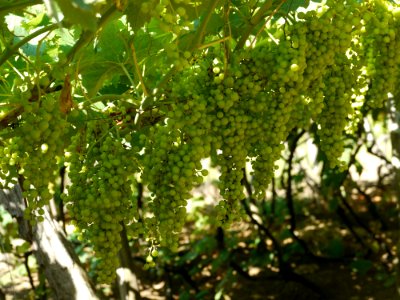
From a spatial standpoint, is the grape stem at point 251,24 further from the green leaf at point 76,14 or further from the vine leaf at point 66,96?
the green leaf at point 76,14

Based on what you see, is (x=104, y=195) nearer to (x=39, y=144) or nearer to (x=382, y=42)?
(x=39, y=144)

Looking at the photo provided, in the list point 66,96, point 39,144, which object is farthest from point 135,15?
point 39,144

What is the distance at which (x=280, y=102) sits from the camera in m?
1.17

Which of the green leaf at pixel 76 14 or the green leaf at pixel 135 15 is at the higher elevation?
the green leaf at pixel 135 15

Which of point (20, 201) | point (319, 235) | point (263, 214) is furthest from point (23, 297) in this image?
point (20, 201)

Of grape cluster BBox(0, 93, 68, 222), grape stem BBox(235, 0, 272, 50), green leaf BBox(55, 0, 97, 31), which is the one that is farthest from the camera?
grape stem BBox(235, 0, 272, 50)

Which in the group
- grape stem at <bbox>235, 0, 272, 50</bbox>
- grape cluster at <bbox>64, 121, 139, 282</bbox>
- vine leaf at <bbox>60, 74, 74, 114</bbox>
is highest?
grape stem at <bbox>235, 0, 272, 50</bbox>

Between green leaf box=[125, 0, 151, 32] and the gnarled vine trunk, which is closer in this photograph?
green leaf box=[125, 0, 151, 32]

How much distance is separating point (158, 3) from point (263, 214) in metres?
4.06

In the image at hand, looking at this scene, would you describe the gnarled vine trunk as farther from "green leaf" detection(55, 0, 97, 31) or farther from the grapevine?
"green leaf" detection(55, 0, 97, 31)

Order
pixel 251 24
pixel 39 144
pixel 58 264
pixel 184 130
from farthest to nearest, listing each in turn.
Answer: pixel 58 264 < pixel 251 24 < pixel 184 130 < pixel 39 144

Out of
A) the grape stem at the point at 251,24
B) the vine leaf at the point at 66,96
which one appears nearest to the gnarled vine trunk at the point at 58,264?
the vine leaf at the point at 66,96

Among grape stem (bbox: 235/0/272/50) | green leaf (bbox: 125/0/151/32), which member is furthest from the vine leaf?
grape stem (bbox: 235/0/272/50)

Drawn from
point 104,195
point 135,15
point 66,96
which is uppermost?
point 135,15
